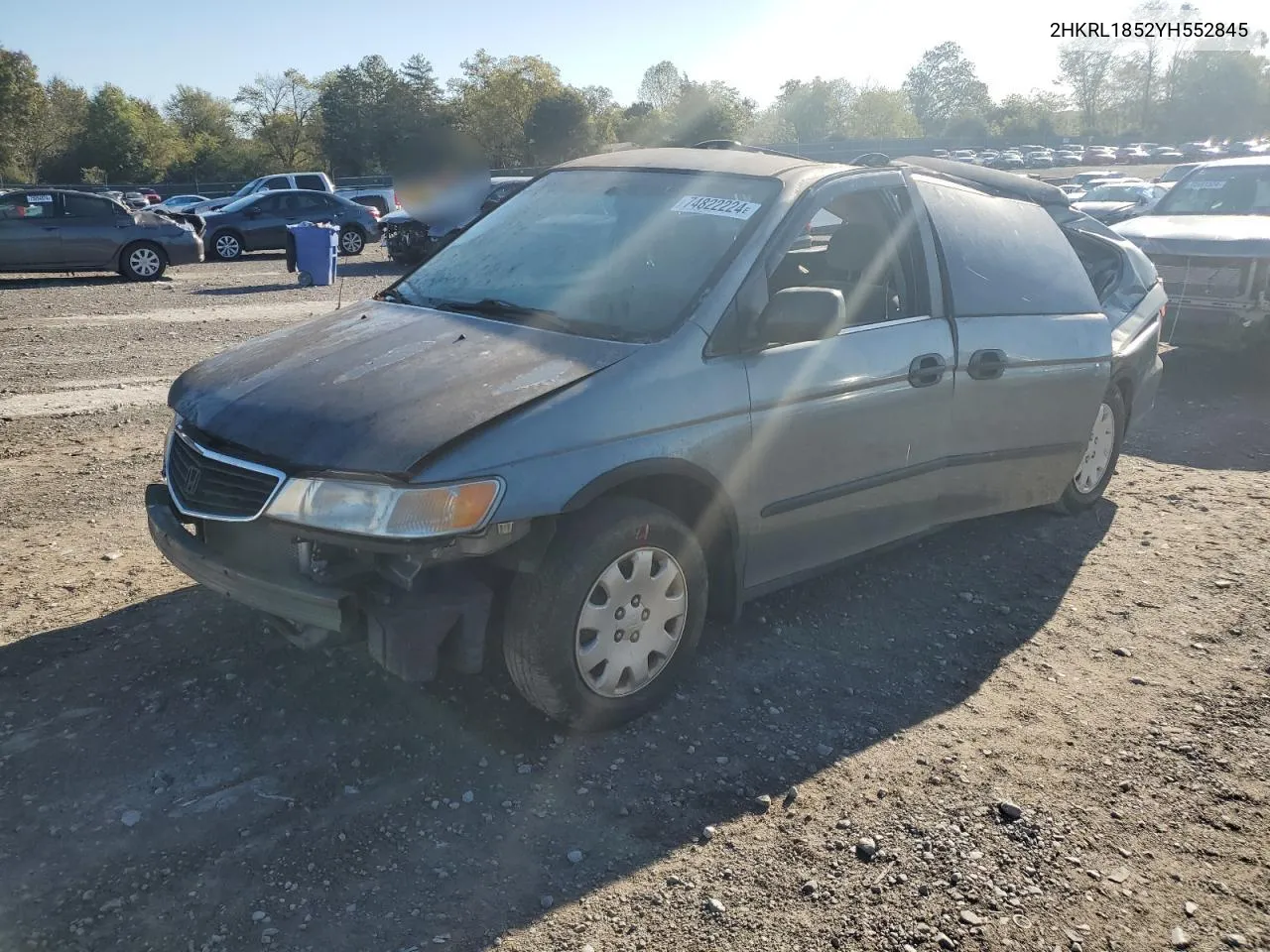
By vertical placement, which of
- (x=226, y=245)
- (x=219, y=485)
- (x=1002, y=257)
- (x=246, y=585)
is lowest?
(x=246, y=585)

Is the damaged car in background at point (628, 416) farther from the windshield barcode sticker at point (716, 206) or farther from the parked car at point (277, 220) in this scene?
the parked car at point (277, 220)

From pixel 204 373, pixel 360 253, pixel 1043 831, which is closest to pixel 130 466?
pixel 204 373

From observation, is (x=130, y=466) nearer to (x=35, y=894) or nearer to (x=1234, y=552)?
(x=35, y=894)

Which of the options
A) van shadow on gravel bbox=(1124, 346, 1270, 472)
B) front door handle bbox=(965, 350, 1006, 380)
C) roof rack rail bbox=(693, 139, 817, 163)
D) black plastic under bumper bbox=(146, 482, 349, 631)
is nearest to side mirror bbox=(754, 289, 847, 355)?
roof rack rail bbox=(693, 139, 817, 163)

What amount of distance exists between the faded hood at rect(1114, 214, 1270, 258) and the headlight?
829cm

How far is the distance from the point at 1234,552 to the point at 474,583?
4311mm

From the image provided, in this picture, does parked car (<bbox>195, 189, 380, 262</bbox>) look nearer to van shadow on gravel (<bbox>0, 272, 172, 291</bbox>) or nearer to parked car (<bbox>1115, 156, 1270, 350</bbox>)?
van shadow on gravel (<bbox>0, 272, 172, 291</bbox>)

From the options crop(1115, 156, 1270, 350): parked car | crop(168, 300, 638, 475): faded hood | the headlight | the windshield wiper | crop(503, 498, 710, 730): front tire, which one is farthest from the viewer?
crop(1115, 156, 1270, 350): parked car

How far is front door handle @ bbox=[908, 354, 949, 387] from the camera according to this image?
412 centimetres

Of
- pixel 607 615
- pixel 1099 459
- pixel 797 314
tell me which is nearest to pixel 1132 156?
pixel 1099 459

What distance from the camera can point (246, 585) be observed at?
3117 millimetres

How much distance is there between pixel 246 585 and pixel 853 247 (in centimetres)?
294

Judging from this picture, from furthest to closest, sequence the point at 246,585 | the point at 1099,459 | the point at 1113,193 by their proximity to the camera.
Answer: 1. the point at 1113,193
2. the point at 1099,459
3. the point at 246,585

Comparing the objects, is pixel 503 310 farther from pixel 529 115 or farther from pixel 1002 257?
pixel 529 115
